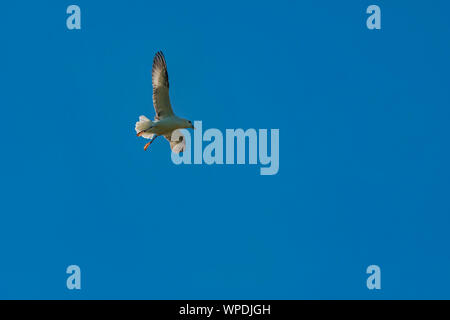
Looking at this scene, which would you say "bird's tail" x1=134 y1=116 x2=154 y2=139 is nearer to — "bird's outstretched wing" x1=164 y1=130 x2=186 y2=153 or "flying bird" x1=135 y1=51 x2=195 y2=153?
"flying bird" x1=135 y1=51 x2=195 y2=153

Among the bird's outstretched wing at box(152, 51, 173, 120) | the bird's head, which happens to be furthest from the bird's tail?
the bird's head

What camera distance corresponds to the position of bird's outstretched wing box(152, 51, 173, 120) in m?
12.0

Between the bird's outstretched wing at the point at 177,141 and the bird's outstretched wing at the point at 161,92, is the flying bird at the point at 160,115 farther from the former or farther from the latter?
the bird's outstretched wing at the point at 177,141

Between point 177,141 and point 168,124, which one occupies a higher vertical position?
point 168,124

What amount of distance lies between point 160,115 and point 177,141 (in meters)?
0.66

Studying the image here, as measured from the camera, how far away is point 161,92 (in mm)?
12008

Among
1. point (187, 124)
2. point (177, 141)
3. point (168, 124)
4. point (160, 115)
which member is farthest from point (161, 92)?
point (177, 141)

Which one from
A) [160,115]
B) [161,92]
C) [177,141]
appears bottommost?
[177,141]

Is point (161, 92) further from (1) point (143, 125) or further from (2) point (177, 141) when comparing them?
(2) point (177, 141)

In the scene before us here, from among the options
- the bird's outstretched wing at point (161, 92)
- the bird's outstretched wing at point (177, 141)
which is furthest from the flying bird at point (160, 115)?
the bird's outstretched wing at point (177, 141)

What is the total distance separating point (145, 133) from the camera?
12.0 metres
